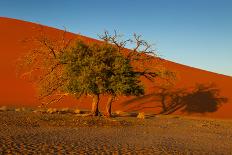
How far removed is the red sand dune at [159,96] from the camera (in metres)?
46.5

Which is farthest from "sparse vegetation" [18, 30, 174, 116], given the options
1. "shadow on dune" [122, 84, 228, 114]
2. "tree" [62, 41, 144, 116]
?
"shadow on dune" [122, 84, 228, 114]

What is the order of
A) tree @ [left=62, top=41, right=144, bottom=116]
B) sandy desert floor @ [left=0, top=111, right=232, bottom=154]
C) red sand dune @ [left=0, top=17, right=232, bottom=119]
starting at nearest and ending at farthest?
sandy desert floor @ [left=0, top=111, right=232, bottom=154] → tree @ [left=62, top=41, right=144, bottom=116] → red sand dune @ [left=0, top=17, right=232, bottom=119]

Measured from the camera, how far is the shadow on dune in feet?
155

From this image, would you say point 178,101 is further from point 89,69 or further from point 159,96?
point 89,69

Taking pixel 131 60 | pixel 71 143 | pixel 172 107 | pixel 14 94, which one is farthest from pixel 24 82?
pixel 71 143

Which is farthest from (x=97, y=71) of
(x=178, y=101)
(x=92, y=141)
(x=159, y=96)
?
(x=178, y=101)

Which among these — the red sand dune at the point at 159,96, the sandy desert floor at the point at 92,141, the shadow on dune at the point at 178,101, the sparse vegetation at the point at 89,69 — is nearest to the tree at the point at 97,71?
the sparse vegetation at the point at 89,69

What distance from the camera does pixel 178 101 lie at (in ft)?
171

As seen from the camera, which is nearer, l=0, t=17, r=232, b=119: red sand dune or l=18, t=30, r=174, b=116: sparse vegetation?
l=18, t=30, r=174, b=116: sparse vegetation

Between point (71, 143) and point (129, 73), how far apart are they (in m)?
16.8

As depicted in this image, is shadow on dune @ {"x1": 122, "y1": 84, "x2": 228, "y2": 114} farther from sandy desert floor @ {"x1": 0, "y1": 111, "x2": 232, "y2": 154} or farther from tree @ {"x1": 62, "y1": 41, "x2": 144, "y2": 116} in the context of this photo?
sandy desert floor @ {"x1": 0, "y1": 111, "x2": 232, "y2": 154}

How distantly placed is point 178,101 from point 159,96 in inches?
96.2

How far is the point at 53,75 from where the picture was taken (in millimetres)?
33281

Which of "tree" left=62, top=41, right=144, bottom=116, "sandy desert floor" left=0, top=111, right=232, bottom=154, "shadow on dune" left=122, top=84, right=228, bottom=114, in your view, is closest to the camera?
"sandy desert floor" left=0, top=111, right=232, bottom=154
